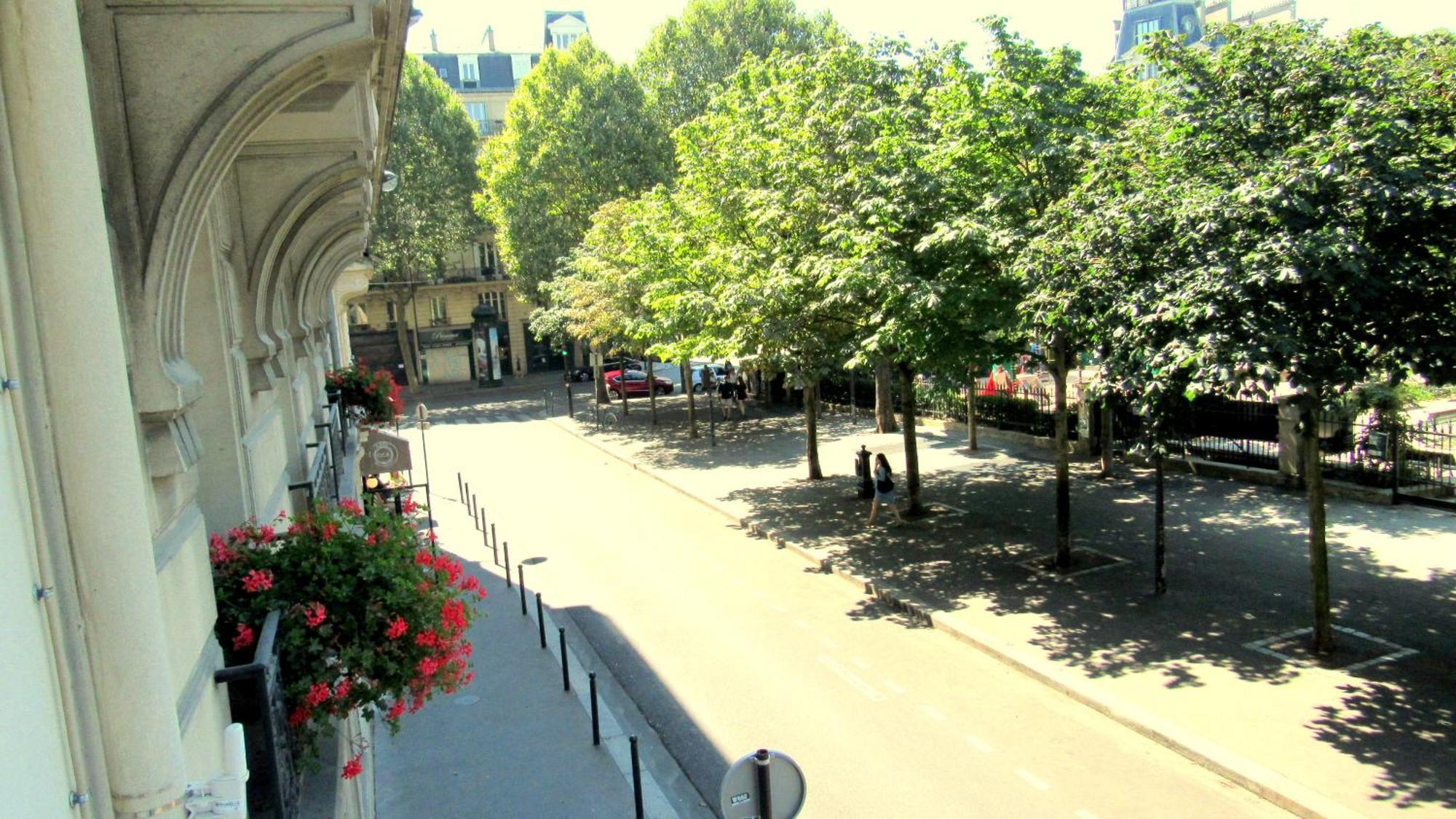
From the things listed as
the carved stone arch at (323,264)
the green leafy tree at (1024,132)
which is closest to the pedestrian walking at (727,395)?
the carved stone arch at (323,264)

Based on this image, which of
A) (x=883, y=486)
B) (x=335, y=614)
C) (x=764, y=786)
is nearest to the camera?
(x=335, y=614)

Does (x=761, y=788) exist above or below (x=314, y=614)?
below

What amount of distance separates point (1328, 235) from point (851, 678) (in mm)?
6578

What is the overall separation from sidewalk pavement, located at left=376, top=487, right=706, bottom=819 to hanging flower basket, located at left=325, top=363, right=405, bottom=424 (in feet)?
15.4

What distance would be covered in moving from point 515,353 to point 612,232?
2841 centimetres

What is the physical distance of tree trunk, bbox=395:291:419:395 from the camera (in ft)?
169

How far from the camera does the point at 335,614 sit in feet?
16.7

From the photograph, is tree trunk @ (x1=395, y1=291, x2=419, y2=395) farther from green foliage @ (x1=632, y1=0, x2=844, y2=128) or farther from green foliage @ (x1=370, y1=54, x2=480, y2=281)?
green foliage @ (x1=632, y1=0, x2=844, y2=128)

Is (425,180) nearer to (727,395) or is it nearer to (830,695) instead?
(727,395)

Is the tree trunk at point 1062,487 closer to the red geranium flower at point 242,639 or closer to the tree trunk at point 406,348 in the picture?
the red geranium flower at point 242,639

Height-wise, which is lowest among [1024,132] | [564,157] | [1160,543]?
[1160,543]

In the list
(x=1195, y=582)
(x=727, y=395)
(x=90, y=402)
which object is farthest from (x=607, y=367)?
(x=90, y=402)

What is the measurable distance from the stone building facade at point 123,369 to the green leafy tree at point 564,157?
117 ft

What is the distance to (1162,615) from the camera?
489 inches
